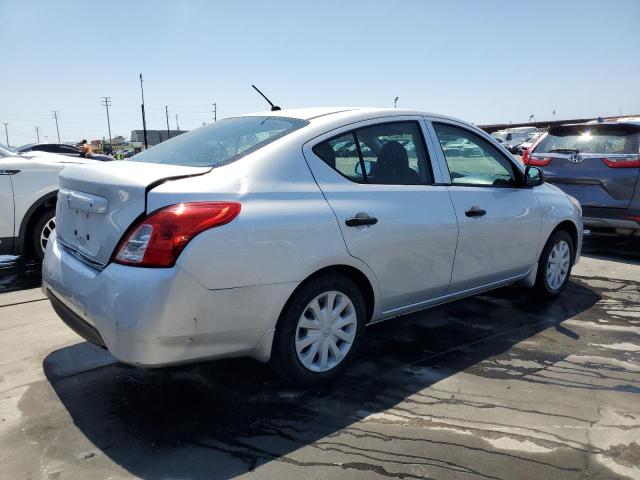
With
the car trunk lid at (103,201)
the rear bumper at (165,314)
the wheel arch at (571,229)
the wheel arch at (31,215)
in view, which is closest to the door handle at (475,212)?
the wheel arch at (571,229)

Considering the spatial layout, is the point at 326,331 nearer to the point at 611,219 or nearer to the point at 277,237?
the point at 277,237

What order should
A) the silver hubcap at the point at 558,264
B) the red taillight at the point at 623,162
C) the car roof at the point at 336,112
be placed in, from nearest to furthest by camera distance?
the car roof at the point at 336,112
the silver hubcap at the point at 558,264
the red taillight at the point at 623,162

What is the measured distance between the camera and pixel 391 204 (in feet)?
10.6

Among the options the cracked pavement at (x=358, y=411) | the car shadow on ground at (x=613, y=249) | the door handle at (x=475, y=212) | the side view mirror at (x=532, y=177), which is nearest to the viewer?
the cracked pavement at (x=358, y=411)

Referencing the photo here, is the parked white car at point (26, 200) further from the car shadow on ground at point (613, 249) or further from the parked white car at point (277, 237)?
the car shadow on ground at point (613, 249)

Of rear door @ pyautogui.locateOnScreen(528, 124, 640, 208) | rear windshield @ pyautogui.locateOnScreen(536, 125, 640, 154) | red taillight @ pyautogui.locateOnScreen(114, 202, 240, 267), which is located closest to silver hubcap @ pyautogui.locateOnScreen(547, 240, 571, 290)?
rear door @ pyautogui.locateOnScreen(528, 124, 640, 208)

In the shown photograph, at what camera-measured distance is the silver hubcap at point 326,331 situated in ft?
9.82

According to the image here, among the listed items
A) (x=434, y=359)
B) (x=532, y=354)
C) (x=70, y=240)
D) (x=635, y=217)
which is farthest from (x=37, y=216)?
(x=635, y=217)

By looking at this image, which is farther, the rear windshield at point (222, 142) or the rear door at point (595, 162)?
the rear door at point (595, 162)

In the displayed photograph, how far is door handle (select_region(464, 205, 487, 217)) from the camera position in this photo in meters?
3.71

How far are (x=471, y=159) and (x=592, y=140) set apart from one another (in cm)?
355

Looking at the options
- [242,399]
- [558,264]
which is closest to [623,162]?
[558,264]

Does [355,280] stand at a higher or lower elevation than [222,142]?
lower

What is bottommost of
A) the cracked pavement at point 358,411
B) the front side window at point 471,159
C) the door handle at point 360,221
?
the cracked pavement at point 358,411
